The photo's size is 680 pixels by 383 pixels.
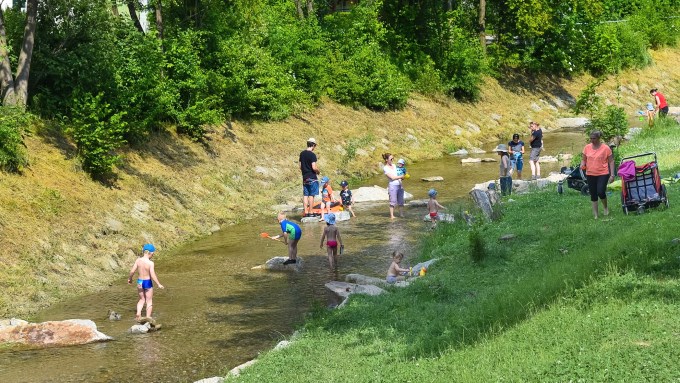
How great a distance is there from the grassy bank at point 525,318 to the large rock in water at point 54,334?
3.21 meters

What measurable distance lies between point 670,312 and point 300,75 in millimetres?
26491

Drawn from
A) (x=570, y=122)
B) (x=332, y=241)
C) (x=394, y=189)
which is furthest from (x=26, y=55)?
(x=570, y=122)

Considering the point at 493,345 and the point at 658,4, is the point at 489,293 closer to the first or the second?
the point at 493,345

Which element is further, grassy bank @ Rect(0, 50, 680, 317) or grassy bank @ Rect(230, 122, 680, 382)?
grassy bank @ Rect(0, 50, 680, 317)

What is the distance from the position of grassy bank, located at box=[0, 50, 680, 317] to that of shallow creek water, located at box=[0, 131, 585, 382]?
65cm

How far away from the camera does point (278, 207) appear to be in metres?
24.7

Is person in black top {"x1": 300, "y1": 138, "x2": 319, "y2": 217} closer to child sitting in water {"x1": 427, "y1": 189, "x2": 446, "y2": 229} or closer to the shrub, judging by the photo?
child sitting in water {"x1": 427, "y1": 189, "x2": 446, "y2": 229}

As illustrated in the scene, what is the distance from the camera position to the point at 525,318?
33.2 ft

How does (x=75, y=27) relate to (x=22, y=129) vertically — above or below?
above

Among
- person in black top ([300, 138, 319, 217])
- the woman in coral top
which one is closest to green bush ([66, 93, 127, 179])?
person in black top ([300, 138, 319, 217])

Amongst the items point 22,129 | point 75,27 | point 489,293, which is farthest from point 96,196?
point 489,293

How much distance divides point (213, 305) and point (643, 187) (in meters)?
7.38

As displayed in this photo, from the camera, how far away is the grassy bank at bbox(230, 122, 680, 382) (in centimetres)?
848

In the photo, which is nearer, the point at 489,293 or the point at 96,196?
the point at 489,293
